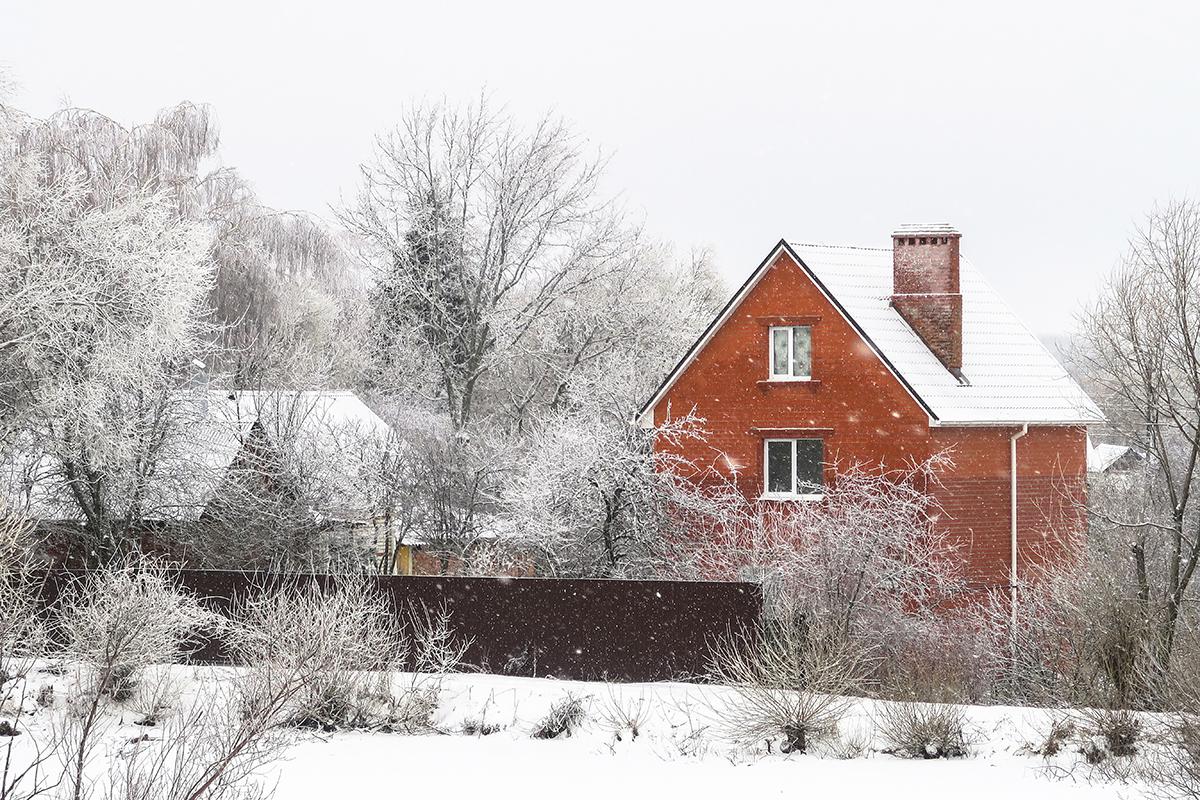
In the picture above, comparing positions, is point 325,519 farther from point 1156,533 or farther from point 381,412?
point 1156,533

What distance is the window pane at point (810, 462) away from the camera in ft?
80.8

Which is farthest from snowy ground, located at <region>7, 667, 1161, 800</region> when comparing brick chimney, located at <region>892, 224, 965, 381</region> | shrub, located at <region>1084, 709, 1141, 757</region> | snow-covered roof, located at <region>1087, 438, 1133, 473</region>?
snow-covered roof, located at <region>1087, 438, 1133, 473</region>

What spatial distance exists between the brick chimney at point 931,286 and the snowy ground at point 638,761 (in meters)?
10.4

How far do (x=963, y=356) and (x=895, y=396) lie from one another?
90.9 inches

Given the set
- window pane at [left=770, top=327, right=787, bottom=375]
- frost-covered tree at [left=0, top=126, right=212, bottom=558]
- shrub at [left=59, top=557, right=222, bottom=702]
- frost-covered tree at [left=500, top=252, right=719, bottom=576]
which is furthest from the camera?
window pane at [left=770, top=327, right=787, bottom=375]

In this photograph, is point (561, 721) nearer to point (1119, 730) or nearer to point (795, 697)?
point (795, 697)

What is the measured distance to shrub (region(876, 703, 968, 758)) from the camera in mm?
14086

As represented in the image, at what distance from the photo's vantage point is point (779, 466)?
81.5 ft

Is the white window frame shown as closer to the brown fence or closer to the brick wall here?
the brick wall

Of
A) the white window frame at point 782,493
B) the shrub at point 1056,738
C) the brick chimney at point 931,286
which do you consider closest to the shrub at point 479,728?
the shrub at point 1056,738

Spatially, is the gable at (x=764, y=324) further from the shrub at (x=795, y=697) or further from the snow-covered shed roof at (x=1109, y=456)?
the snow-covered shed roof at (x=1109, y=456)

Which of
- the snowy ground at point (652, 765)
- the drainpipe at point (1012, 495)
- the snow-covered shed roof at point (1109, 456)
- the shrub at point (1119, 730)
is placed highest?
the snow-covered shed roof at point (1109, 456)

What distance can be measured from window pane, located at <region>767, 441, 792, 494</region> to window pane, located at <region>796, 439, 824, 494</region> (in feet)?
0.56

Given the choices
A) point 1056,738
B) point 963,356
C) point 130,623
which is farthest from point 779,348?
point 130,623
